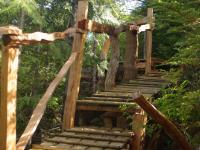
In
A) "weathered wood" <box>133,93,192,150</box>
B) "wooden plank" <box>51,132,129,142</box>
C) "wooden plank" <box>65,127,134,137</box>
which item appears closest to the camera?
"weathered wood" <box>133,93,192,150</box>

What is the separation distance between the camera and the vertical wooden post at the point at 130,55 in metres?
10.1

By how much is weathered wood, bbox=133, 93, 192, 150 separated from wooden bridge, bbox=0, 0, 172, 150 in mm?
809

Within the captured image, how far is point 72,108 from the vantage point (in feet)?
23.1

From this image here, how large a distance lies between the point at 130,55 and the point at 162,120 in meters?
5.18

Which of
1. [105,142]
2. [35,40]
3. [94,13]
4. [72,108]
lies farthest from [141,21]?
[35,40]

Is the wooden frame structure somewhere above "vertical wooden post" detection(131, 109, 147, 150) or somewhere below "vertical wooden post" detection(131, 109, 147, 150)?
above

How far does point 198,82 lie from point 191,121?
92cm

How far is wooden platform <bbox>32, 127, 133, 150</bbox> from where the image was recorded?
19.6ft

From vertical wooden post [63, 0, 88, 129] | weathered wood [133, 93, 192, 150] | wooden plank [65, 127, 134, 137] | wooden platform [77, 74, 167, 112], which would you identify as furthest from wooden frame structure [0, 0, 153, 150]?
weathered wood [133, 93, 192, 150]

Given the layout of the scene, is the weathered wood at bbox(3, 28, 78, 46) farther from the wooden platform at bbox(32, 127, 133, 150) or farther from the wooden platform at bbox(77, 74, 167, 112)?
the wooden platform at bbox(77, 74, 167, 112)

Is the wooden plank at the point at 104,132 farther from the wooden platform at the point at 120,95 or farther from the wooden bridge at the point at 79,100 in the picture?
the wooden platform at the point at 120,95

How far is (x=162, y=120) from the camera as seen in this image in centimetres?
504

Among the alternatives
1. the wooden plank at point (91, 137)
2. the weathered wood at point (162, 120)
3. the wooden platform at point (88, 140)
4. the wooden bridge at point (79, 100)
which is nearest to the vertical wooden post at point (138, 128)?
the wooden bridge at point (79, 100)

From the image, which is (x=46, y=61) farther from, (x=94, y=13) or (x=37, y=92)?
(x=94, y=13)
